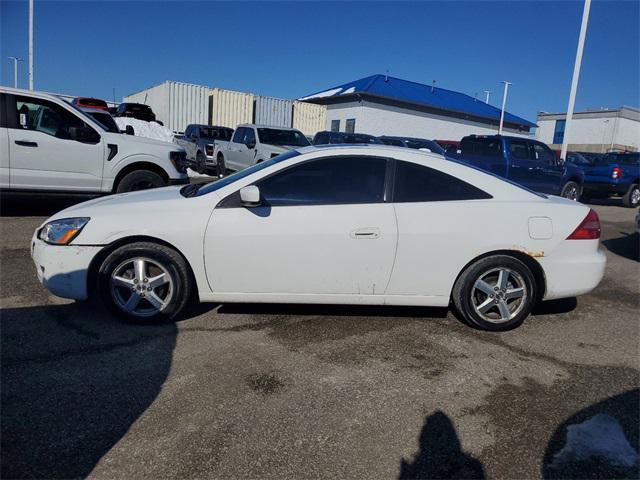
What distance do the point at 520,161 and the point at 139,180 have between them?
30.8 feet

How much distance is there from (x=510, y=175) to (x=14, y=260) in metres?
11.0

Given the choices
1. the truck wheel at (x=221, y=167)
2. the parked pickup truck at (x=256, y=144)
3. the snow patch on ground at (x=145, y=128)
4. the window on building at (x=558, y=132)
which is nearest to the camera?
the parked pickup truck at (x=256, y=144)

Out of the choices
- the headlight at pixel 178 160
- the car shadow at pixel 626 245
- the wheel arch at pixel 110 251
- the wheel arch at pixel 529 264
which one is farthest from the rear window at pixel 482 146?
the wheel arch at pixel 110 251

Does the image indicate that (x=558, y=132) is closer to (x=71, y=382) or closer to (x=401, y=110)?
(x=401, y=110)

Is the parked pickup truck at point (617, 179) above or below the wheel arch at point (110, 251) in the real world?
above

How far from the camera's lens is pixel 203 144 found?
16.8 meters

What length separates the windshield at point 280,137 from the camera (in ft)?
45.3

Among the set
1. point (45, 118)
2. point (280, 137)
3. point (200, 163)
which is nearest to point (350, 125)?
point (200, 163)

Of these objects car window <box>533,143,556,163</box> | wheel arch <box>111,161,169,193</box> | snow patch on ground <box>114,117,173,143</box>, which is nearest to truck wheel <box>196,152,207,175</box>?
snow patch on ground <box>114,117,173,143</box>

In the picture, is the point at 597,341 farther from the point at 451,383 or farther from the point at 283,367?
the point at 283,367

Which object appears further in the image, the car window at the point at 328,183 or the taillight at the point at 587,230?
the taillight at the point at 587,230

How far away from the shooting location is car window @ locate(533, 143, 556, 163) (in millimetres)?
12719

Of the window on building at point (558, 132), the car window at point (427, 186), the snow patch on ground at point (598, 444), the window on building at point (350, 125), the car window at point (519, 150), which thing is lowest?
the snow patch on ground at point (598, 444)

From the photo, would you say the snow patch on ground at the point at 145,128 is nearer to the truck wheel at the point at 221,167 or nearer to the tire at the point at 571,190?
the truck wheel at the point at 221,167
